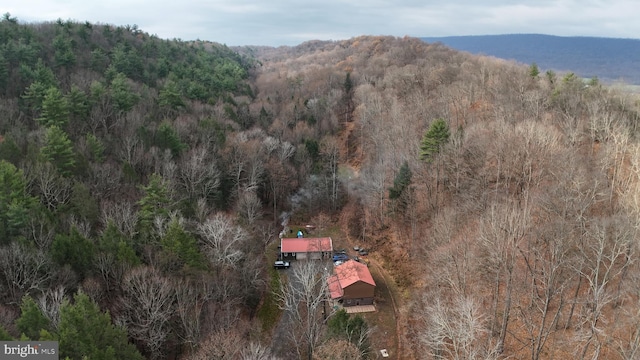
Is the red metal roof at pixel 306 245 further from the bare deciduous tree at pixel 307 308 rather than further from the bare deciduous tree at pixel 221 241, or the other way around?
the bare deciduous tree at pixel 221 241

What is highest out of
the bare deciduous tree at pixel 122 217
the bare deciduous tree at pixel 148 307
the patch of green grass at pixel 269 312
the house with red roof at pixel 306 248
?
the bare deciduous tree at pixel 122 217

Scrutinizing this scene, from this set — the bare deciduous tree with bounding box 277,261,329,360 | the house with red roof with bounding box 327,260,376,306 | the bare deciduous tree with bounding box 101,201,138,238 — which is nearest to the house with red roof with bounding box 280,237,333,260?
the bare deciduous tree with bounding box 277,261,329,360

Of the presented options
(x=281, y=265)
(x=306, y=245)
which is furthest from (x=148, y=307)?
(x=306, y=245)

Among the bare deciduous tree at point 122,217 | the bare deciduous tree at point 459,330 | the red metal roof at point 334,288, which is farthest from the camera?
the red metal roof at point 334,288

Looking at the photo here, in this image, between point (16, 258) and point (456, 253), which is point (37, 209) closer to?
point (16, 258)

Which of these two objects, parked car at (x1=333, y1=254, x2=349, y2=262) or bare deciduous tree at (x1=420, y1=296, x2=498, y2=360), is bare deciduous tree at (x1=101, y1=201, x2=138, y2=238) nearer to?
parked car at (x1=333, y1=254, x2=349, y2=262)

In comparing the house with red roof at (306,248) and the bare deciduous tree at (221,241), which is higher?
the bare deciduous tree at (221,241)

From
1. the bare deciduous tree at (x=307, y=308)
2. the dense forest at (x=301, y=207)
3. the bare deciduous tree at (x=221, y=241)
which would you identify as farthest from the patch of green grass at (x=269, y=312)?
the bare deciduous tree at (x=221, y=241)

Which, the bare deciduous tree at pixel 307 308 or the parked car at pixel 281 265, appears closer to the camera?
the bare deciduous tree at pixel 307 308
